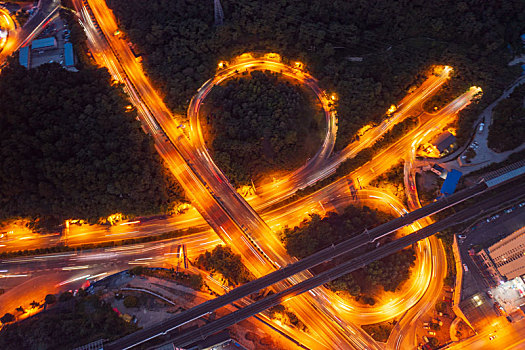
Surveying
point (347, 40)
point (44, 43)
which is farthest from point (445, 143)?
point (44, 43)

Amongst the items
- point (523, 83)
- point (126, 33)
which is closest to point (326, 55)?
point (523, 83)

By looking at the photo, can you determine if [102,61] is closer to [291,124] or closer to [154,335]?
[291,124]

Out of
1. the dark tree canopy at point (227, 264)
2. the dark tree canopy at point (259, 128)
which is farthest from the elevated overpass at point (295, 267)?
the dark tree canopy at point (259, 128)

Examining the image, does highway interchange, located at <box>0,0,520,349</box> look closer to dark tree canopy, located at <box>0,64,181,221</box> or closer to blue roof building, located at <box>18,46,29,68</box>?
dark tree canopy, located at <box>0,64,181,221</box>

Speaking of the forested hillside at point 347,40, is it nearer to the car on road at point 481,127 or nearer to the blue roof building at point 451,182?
the car on road at point 481,127

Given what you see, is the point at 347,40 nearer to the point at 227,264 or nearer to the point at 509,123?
the point at 509,123
